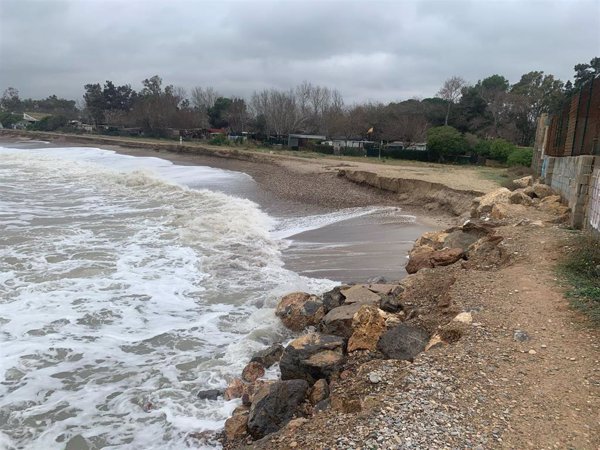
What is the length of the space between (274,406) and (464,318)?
265 centimetres

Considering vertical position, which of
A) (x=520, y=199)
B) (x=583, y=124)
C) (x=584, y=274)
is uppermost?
(x=583, y=124)

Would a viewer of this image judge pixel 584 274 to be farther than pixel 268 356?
Yes

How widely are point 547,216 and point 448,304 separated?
679 centimetres

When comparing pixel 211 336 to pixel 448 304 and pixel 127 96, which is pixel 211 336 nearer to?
pixel 448 304

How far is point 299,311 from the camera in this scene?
7930 millimetres

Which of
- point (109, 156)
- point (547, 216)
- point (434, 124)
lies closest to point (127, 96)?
point (109, 156)

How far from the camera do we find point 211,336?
7742 millimetres

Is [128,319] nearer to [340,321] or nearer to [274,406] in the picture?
[340,321]

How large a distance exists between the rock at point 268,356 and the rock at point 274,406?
3.88 ft

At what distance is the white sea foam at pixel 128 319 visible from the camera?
18.5 ft

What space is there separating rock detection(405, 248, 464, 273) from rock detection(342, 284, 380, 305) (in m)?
1.99

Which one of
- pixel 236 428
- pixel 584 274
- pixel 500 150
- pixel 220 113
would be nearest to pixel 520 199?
pixel 584 274

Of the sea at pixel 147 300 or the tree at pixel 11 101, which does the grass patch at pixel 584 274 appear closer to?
the sea at pixel 147 300

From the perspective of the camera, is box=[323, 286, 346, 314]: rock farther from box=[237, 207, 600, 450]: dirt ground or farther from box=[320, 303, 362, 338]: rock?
box=[237, 207, 600, 450]: dirt ground
